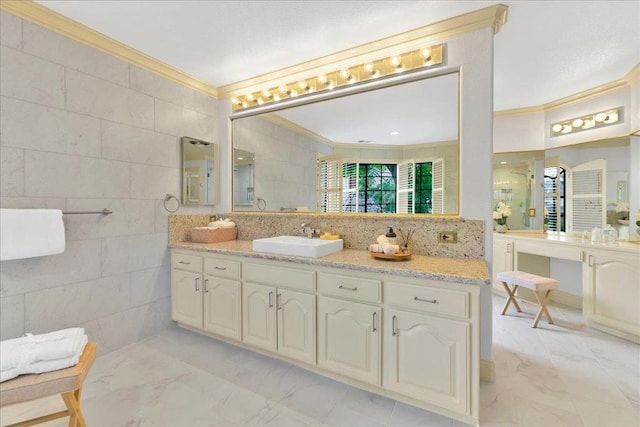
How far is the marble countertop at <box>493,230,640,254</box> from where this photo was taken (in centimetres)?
257

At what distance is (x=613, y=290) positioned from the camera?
2598mm

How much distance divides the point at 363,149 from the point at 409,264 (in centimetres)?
111

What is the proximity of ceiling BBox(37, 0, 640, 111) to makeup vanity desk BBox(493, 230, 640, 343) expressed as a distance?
1.73m

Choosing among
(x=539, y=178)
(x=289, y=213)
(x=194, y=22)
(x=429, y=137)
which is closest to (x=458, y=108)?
(x=429, y=137)

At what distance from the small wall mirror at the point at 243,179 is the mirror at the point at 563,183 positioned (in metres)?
3.26

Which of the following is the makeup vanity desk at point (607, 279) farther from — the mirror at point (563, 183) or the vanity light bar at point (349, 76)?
the vanity light bar at point (349, 76)

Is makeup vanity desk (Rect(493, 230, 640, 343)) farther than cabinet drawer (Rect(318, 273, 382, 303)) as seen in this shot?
Yes

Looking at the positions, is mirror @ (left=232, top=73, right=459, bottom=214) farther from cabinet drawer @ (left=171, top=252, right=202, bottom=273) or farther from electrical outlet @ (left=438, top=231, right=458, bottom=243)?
cabinet drawer @ (left=171, top=252, right=202, bottom=273)

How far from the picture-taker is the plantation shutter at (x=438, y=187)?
2092mm

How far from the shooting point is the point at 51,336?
59.2 inches

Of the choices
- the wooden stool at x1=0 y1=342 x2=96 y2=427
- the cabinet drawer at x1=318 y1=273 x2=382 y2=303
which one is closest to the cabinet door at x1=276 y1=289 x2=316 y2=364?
the cabinet drawer at x1=318 y1=273 x2=382 y2=303

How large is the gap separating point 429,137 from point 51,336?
2.68 metres

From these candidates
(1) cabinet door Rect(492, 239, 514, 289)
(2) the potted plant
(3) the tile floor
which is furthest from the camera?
(2) the potted plant

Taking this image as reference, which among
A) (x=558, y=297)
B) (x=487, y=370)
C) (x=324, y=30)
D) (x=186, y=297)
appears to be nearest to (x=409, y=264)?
(x=487, y=370)
